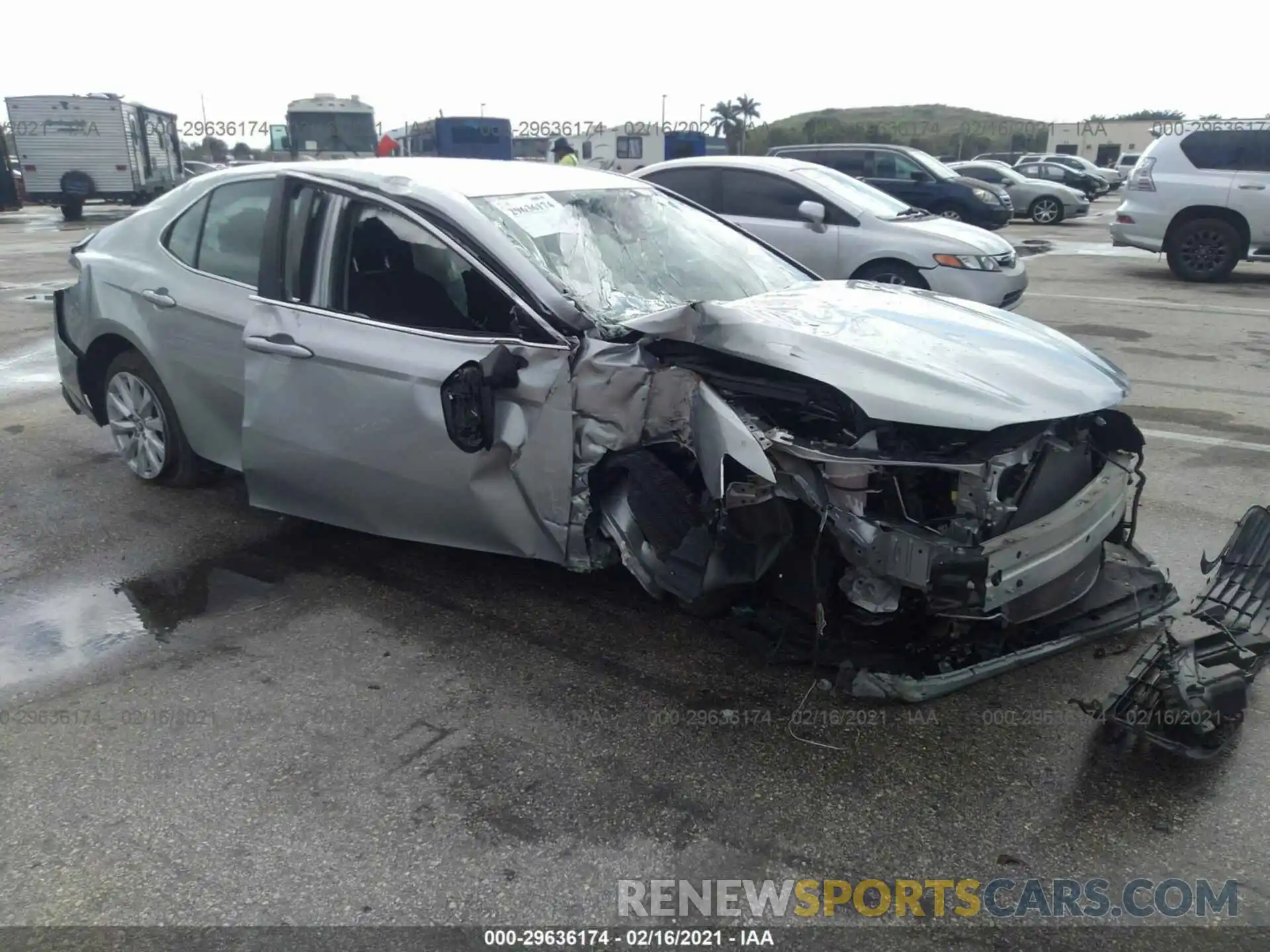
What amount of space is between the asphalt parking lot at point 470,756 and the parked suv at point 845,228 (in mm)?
4409

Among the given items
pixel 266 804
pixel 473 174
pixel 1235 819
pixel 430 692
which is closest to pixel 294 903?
pixel 266 804

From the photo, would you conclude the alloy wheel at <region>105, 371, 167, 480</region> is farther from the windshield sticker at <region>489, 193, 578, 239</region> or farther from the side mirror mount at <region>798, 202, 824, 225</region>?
the side mirror mount at <region>798, 202, 824, 225</region>

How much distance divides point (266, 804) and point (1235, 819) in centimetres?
270

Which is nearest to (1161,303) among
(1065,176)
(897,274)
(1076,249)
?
(897,274)

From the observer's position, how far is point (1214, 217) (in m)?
12.3

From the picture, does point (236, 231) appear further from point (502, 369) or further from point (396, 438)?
point (502, 369)

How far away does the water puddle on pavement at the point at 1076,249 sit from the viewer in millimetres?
16766

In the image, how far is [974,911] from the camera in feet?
7.97

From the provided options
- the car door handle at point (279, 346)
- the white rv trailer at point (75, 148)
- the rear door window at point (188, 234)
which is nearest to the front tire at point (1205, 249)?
the rear door window at point (188, 234)

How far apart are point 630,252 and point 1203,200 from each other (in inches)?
431

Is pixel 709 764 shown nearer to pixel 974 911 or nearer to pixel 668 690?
pixel 668 690

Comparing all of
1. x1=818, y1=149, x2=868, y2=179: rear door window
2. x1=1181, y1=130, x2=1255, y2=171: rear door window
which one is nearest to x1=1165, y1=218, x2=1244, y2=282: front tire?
x1=1181, y1=130, x2=1255, y2=171: rear door window

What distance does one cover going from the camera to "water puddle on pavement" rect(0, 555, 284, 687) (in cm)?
368

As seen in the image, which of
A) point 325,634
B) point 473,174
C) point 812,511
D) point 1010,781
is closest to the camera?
point 1010,781
